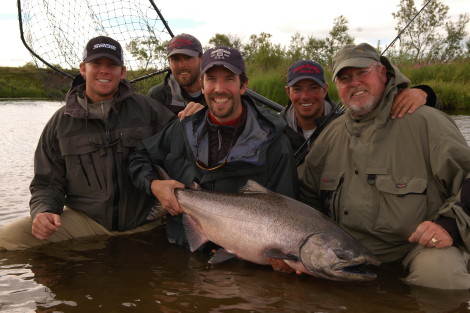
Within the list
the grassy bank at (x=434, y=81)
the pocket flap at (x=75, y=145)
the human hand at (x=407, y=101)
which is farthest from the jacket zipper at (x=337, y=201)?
the grassy bank at (x=434, y=81)

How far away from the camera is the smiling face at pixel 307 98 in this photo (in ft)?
18.9

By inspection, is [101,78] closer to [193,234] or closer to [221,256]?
[193,234]

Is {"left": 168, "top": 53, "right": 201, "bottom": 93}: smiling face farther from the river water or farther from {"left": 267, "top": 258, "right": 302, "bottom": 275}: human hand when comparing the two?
{"left": 267, "top": 258, "right": 302, "bottom": 275}: human hand

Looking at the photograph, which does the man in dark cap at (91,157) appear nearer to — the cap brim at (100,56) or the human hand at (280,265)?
the cap brim at (100,56)

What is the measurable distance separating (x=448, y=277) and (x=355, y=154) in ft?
4.34

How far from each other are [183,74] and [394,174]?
349 cm

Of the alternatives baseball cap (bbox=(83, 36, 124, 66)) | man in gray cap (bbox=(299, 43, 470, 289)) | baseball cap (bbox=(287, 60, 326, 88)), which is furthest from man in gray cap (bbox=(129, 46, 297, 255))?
baseball cap (bbox=(287, 60, 326, 88))

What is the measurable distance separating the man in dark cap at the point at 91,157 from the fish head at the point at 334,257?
233 centimetres

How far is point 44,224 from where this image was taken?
464 centimetres

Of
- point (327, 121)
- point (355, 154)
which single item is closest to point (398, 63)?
point (327, 121)

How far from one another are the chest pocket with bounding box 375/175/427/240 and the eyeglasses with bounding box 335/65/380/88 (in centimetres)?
97

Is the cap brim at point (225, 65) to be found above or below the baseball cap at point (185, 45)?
below

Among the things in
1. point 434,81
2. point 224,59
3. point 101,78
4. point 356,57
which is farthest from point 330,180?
point 434,81

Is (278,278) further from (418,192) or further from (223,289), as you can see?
(418,192)
